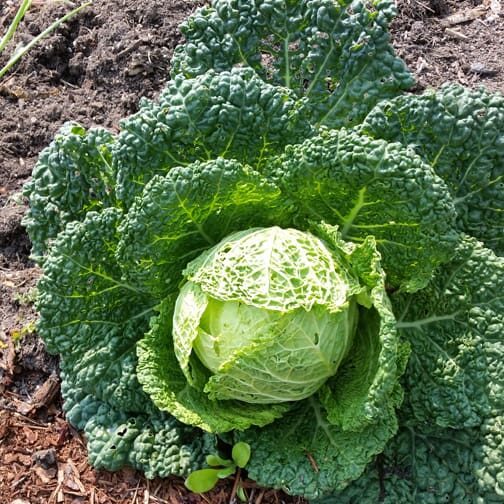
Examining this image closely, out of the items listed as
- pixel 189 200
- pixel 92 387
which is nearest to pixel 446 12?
pixel 189 200

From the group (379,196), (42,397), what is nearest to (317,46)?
(379,196)

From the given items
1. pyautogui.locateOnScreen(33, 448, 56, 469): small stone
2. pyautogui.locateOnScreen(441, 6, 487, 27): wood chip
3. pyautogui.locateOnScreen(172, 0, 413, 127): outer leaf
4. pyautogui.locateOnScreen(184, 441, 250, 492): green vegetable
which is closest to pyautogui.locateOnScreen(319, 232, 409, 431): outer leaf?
pyautogui.locateOnScreen(184, 441, 250, 492): green vegetable

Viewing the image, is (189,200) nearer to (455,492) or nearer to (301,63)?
(301,63)

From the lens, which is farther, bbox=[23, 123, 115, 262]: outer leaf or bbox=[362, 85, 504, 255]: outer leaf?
bbox=[23, 123, 115, 262]: outer leaf

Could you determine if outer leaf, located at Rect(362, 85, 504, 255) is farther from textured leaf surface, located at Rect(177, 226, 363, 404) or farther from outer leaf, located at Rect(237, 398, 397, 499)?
outer leaf, located at Rect(237, 398, 397, 499)

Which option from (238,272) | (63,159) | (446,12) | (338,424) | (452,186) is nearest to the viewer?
(238,272)

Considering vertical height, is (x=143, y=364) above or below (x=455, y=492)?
above
